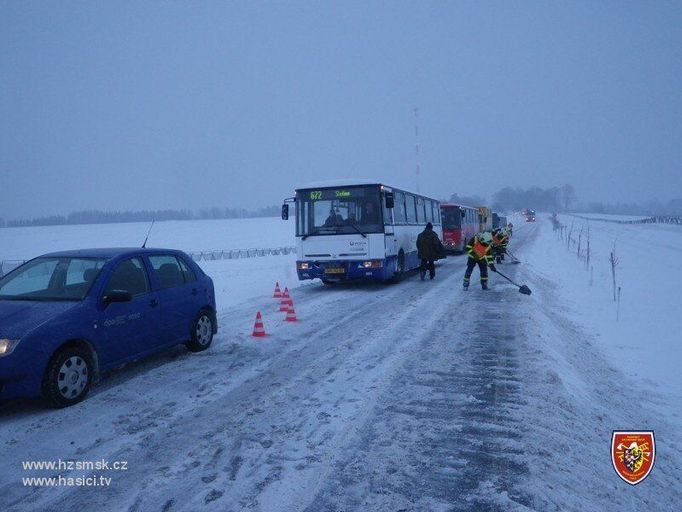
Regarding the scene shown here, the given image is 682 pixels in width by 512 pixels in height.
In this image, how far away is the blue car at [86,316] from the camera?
486 centimetres

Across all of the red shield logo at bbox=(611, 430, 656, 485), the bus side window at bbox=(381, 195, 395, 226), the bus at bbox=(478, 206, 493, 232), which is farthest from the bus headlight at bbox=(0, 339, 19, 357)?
the bus at bbox=(478, 206, 493, 232)

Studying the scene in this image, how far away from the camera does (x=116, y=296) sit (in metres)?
5.65

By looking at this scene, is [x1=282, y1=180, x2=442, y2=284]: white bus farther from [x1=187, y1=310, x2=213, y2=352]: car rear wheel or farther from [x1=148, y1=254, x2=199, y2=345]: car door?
[x1=148, y1=254, x2=199, y2=345]: car door

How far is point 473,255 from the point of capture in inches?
537

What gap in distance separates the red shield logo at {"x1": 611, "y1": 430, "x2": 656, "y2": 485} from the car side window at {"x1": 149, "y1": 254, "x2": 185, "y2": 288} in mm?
5763

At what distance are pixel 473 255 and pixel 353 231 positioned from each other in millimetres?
3566

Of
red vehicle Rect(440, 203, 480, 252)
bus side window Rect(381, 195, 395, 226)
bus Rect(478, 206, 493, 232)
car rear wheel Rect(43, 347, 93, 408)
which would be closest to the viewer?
car rear wheel Rect(43, 347, 93, 408)

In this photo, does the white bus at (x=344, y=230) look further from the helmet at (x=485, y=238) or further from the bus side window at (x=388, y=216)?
the helmet at (x=485, y=238)

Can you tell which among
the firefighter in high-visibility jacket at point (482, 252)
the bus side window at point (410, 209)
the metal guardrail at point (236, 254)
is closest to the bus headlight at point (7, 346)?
the firefighter in high-visibility jacket at point (482, 252)

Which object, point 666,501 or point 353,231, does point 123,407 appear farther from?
point 353,231

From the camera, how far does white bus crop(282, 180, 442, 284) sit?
14.4m

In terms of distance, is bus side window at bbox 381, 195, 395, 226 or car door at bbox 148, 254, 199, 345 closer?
car door at bbox 148, 254, 199, 345

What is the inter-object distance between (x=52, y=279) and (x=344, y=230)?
934cm

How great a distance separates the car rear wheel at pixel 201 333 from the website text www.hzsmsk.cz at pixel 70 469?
3.42 metres
